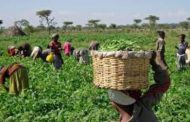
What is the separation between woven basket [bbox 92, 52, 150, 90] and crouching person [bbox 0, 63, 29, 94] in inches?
237

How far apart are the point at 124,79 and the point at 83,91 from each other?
5951 mm

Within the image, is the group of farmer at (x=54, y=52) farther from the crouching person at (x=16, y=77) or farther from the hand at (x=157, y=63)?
the hand at (x=157, y=63)

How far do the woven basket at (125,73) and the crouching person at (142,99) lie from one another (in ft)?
0.27

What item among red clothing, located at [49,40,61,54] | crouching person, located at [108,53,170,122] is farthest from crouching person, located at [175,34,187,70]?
crouching person, located at [108,53,170,122]

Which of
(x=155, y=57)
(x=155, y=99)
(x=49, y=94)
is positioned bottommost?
(x=49, y=94)

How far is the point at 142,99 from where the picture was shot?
3865 mm

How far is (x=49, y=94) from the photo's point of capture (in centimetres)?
984

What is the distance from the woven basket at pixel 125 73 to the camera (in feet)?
12.1

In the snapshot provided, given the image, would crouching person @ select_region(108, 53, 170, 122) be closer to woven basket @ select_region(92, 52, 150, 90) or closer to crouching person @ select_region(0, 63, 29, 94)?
woven basket @ select_region(92, 52, 150, 90)

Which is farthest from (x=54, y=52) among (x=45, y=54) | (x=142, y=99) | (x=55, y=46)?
(x=142, y=99)

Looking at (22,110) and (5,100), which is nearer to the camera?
(22,110)

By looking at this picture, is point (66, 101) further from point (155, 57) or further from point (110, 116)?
point (155, 57)

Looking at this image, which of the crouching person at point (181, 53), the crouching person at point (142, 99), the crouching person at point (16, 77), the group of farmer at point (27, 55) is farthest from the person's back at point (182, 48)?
the crouching person at point (142, 99)

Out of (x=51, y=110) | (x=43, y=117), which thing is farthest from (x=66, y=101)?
(x=43, y=117)
